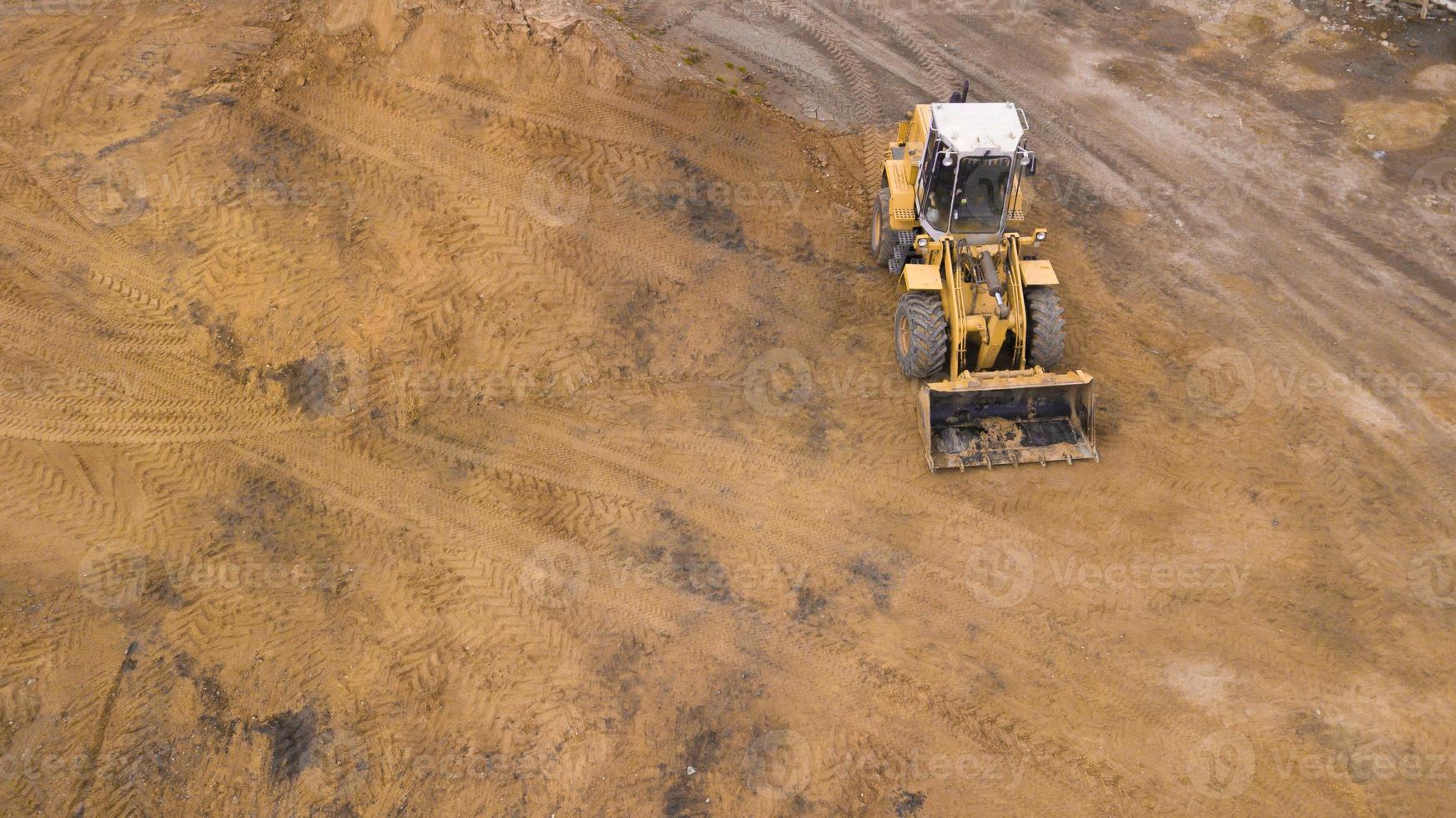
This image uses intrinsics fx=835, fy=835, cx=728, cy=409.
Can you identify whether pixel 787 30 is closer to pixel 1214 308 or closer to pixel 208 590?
pixel 1214 308

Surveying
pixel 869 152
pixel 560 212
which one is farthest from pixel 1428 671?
pixel 560 212
